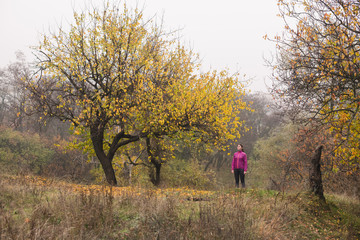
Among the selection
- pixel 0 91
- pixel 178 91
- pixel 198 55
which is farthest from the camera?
pixel 0 91

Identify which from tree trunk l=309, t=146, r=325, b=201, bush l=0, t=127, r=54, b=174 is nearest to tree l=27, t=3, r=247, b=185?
tree trunk l=309, t=146, r=325, b=201

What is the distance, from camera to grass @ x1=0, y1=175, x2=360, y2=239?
15.0 feet

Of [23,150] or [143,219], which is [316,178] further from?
[23,150]

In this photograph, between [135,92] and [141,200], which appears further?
[135,92]

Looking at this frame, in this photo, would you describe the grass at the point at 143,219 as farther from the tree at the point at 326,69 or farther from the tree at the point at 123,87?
the tree at the point at 123,87

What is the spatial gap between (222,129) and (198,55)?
5356mm

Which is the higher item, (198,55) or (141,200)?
(198,55)

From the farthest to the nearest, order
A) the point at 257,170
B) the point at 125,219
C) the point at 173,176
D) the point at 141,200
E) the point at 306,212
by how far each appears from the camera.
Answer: the point at 257,170, the point at 173,176, the point at 306,212, the point at 141,200, the point at 125,219

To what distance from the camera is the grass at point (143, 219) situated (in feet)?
15.0

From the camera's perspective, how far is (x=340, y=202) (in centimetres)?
970

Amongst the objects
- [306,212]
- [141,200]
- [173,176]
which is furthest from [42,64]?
[173,176]

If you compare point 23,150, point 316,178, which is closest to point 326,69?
point 316,178

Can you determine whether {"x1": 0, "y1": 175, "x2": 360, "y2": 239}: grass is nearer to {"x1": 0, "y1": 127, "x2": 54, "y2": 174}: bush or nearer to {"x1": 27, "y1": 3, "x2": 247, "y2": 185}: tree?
{"x1": 27, "y1": 3, "x2": 247, "y2": 185}: tree

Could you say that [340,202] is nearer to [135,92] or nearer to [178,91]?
[178,91]
